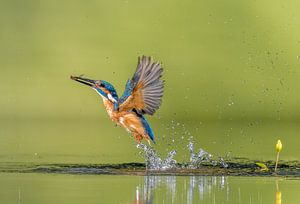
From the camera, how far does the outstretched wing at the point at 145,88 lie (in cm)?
1405

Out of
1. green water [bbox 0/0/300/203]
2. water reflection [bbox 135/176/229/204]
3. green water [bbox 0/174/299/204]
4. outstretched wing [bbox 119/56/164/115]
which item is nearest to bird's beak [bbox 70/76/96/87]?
outstretched wing [bbox 119/56/164/115]

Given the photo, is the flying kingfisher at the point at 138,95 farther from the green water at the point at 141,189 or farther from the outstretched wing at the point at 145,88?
the green water at the point at 141,189

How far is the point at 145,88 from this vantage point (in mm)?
14078

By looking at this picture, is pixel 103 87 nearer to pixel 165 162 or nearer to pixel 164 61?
pixel 165 162

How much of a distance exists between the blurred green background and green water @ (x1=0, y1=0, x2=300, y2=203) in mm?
28

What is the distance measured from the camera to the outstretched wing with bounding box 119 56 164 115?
14.0 metres

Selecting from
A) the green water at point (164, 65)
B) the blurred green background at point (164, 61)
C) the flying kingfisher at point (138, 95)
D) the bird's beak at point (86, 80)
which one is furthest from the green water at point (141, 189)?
the blurred green background at point (164, 61)

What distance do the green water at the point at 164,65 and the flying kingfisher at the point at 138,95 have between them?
4.98m

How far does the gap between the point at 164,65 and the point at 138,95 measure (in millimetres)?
15458

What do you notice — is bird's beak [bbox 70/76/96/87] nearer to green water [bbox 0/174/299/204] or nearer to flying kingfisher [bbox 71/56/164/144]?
flying kingfisher [bbox 71/56/164/144]

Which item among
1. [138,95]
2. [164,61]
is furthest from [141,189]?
[164,61]

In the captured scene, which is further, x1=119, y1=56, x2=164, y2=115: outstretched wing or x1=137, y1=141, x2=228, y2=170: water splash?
x1=137, y1=141, x2=228, y2=170: water splash

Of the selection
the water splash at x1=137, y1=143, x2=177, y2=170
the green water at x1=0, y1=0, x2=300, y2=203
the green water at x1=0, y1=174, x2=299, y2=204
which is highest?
the green water at x1=0, y1=0, x2=300, y2=203

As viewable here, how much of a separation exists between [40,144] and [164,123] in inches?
303
